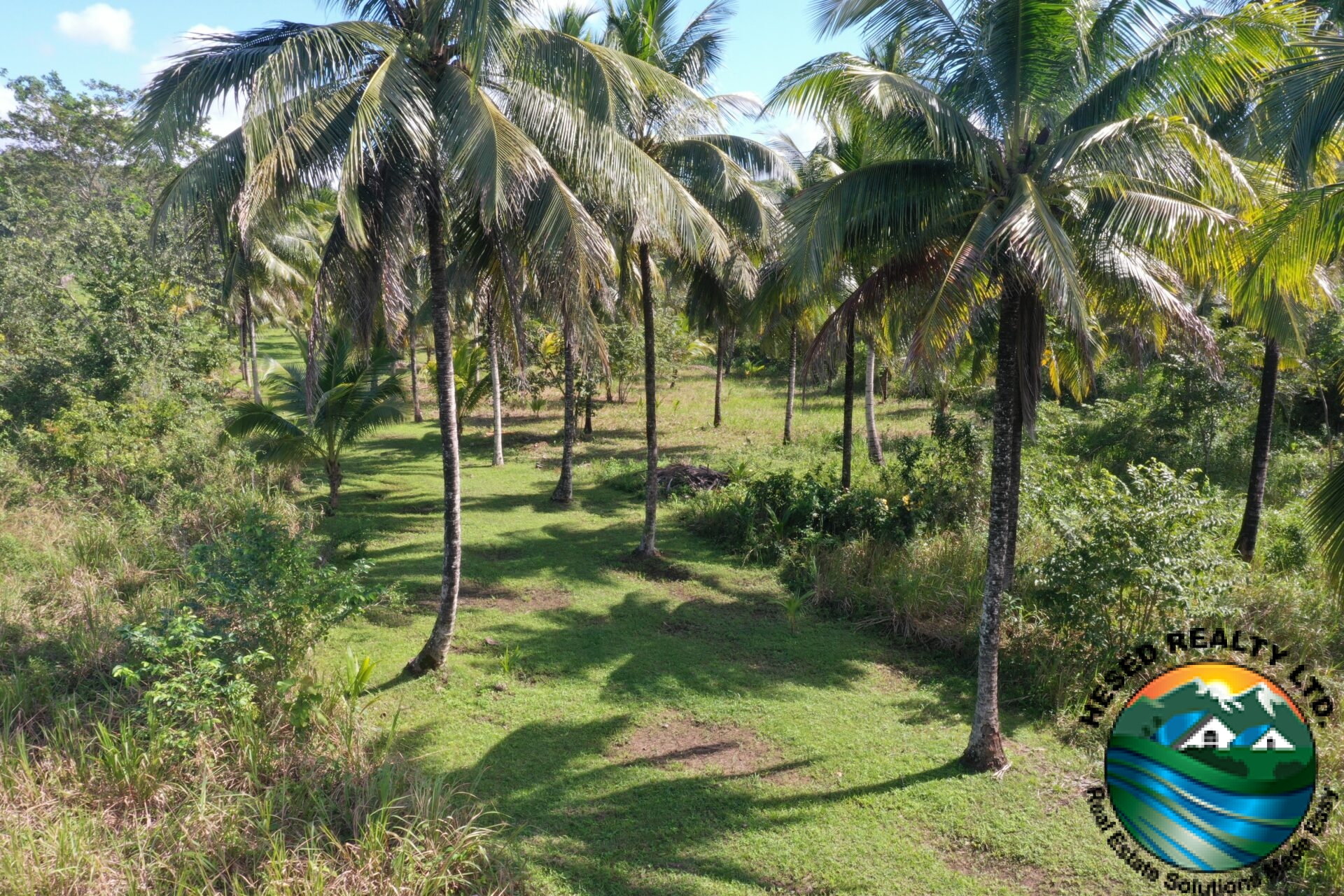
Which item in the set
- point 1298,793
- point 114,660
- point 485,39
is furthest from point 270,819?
point 1298,793

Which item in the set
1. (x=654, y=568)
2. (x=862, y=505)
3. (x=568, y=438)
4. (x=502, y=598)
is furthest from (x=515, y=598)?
(x=862, y=505)

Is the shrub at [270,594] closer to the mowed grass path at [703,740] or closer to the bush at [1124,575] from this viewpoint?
the mowed grass path at [703,740]

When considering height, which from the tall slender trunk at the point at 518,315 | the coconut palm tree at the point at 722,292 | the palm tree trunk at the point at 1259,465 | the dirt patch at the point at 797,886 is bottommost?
the dirt patch at the point at 797,886

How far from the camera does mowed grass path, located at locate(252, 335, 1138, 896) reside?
534 centimetres

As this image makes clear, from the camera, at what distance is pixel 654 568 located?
1177 centimetres

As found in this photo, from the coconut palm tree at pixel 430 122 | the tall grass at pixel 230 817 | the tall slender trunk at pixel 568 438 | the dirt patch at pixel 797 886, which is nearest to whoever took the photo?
the tall grass at pixel 230 817

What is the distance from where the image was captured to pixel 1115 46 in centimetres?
600

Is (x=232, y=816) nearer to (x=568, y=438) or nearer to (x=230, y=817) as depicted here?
(x=230, y=817)

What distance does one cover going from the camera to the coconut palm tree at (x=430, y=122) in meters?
5.93

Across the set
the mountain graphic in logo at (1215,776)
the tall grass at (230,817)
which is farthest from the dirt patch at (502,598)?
the mountain graphic in logo at (1215,776)

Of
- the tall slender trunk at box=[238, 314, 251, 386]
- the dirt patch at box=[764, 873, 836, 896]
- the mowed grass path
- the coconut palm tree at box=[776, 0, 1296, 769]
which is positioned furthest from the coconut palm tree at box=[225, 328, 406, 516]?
the dirt patch at box=[764, 873, 836, 896]

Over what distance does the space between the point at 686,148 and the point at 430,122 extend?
4795 mm

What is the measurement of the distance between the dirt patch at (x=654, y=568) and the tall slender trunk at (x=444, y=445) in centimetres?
393

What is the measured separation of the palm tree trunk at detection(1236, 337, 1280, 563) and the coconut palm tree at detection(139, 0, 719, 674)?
8.69 metres
